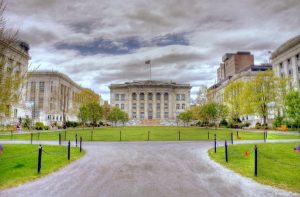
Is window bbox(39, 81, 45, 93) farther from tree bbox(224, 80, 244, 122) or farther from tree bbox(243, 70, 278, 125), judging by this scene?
tree bbox(243, 70, 278, 125)

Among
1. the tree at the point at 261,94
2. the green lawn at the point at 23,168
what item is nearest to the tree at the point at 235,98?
the tree at the point at 261,94

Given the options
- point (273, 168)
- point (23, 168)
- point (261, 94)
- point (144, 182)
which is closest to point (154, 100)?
point (261, 94)

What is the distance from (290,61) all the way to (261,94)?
17.7 metres

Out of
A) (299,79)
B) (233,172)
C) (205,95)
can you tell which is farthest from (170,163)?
(205,95)

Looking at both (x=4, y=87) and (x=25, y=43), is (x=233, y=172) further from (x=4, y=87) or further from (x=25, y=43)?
(x=25, y=43)

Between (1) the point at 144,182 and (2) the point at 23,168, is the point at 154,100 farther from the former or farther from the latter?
(1) the point at 144,182

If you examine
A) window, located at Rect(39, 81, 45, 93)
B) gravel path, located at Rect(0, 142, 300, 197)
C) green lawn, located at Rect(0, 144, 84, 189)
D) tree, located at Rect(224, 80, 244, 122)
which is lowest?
gravel path, located at Rect(0, 142, 300, 197)

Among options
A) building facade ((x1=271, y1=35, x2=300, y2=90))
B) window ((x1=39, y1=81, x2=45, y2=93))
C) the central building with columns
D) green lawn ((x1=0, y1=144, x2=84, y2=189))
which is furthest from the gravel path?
the central building with columns

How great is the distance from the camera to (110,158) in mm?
14062

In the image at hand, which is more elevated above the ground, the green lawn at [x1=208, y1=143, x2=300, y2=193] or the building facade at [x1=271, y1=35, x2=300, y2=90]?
the building facade at [x1=271, y1=35, x2=300, y2=90]

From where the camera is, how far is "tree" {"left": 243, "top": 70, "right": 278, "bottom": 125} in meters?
51.4

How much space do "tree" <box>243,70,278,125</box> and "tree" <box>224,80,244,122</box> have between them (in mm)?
2407

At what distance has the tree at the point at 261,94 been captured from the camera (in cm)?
5138

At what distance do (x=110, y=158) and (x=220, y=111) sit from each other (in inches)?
1925
